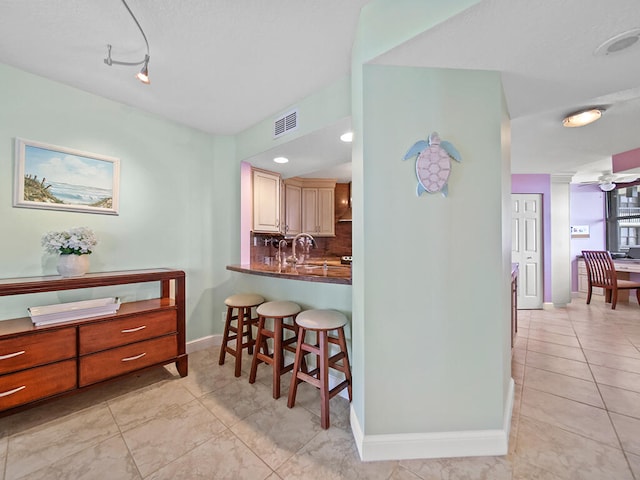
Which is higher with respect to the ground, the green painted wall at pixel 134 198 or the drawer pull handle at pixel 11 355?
the green painted wall at pixel 134 198

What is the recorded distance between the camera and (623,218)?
5504mm

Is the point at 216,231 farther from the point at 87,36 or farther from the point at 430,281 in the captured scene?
the point at 430,281

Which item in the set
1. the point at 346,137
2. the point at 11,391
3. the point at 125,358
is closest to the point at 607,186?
A: the point at 346,137

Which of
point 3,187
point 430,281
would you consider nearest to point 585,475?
point 430,281

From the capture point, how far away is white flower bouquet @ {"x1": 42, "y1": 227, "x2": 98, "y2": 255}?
189 cm

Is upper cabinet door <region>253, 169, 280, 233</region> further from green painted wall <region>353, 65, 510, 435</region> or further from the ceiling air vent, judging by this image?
green painted wall <region>353, 65, 510, 435</region>

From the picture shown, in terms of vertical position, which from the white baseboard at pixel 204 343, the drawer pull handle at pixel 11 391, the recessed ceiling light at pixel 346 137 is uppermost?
the recessed ceiling light at pixel 346 137

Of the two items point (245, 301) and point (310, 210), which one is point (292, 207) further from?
point (245, 301)

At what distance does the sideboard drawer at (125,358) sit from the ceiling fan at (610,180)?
716 cm

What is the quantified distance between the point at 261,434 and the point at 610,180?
7175 mm

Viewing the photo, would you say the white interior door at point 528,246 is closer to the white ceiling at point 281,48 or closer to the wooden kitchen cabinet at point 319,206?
the white ceiling at point 281,48

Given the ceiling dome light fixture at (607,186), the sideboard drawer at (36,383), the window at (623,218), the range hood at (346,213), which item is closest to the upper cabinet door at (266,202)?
the range hood at (346,213)

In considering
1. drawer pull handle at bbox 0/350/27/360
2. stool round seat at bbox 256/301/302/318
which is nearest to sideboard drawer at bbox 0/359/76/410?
drawer pull handle at bbox 0/350/27/360

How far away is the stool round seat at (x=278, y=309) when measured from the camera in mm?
2105
